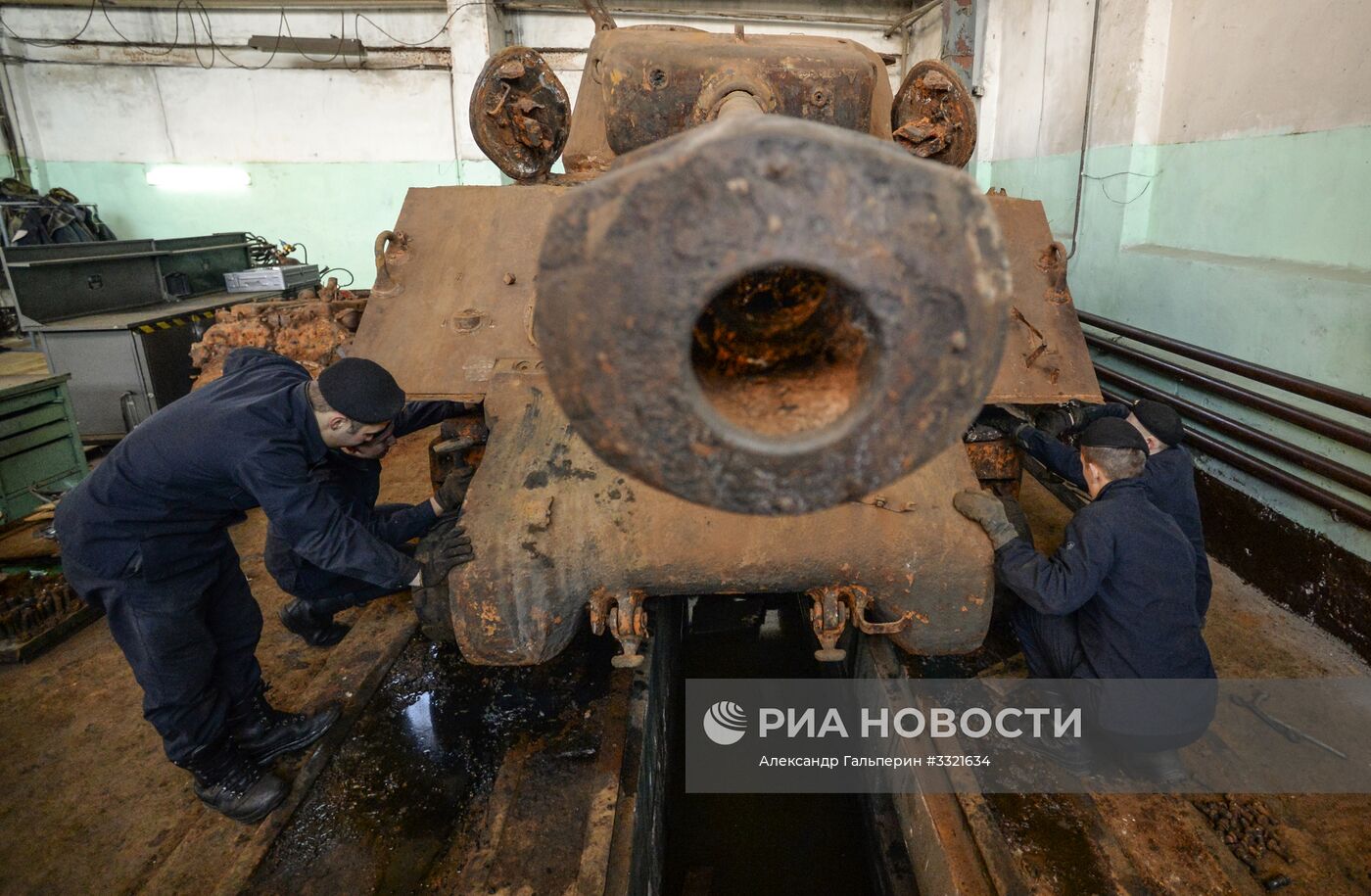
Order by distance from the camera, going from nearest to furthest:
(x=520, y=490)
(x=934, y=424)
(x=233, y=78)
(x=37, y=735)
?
(x=934, y=424) < (x=520, y=490) < (x=37, y=735) < (x=233, y=78)

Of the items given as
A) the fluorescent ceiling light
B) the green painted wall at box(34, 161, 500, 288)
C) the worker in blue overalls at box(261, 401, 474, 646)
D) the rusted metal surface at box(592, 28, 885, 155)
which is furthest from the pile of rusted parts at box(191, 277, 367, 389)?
the fluorescent ceiling light

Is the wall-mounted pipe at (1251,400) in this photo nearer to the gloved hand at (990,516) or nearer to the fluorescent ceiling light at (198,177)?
the gloved hand at (990,516)

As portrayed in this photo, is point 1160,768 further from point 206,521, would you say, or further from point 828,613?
point 206,521

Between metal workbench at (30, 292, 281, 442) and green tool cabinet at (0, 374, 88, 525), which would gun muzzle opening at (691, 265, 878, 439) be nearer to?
green tool cabinet at (0, 374, 88, 525)

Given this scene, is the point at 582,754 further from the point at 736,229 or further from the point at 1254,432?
the point at 1254,432

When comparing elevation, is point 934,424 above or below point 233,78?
below

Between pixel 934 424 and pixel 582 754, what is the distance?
2.10 metres

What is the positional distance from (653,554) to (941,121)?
2.42 m

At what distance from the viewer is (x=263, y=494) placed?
7.90 ft

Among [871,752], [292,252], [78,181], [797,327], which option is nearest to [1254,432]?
[871,752]

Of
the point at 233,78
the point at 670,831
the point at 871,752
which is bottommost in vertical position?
the point at 670,831

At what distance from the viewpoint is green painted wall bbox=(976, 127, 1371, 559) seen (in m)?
3.53

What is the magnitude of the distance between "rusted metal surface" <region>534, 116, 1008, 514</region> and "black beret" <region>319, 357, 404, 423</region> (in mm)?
1640

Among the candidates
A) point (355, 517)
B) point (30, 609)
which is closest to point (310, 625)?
point (355, 517)
